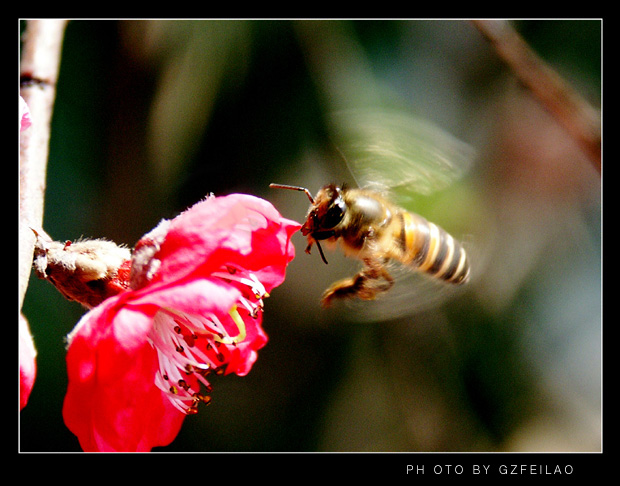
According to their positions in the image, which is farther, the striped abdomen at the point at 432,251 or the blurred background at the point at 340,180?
the blurred background at the point at 340,180

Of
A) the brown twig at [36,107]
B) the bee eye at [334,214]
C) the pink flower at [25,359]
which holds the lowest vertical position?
Answer: the pink flower at [25,359]

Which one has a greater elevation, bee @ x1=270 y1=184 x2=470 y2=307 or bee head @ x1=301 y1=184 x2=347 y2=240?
bee head @ x1=301 y1=184 x2=347 y2=240

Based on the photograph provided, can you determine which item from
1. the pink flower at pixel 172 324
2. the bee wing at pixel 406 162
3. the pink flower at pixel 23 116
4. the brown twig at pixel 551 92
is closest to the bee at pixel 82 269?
the pink flower at pixel 172 324

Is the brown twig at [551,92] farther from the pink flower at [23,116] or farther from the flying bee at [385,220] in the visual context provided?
the pink flower at [23,116]

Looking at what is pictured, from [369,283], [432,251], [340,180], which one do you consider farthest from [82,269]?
[340,180]

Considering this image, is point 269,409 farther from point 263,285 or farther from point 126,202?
point 263,285

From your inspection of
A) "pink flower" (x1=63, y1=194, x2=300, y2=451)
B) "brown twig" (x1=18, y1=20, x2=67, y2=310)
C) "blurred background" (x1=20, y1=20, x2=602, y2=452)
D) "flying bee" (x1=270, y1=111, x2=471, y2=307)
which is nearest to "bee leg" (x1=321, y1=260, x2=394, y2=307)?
"flying bee" (x1=270, y1=111, x2=471, y2=307)

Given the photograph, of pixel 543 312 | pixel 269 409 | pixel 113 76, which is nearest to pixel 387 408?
pixel 269 409

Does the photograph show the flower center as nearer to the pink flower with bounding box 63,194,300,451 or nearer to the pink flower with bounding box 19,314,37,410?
the pink flower with bounding box 63,194,300,451
